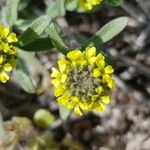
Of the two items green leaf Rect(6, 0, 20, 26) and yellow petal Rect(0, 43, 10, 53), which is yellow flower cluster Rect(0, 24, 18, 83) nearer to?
yellow petal Rect(0, 43, 10, 53)

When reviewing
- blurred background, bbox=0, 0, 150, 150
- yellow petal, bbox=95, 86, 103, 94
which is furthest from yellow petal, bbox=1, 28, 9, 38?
blurred background, bbox=0, 0, 150, 150

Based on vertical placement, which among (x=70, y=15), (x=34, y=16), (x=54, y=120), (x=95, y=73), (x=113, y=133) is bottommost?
(x=113, y=133)

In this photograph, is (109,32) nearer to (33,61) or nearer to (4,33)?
(4,33)

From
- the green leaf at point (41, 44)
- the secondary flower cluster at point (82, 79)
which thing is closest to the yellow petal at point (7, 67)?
the secondary flower cluster at point (82, 79)

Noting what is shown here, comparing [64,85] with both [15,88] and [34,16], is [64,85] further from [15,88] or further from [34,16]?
[15,88]

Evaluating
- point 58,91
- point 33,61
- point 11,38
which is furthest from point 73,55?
point 33,61

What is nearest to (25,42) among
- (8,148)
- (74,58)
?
(74,58)
